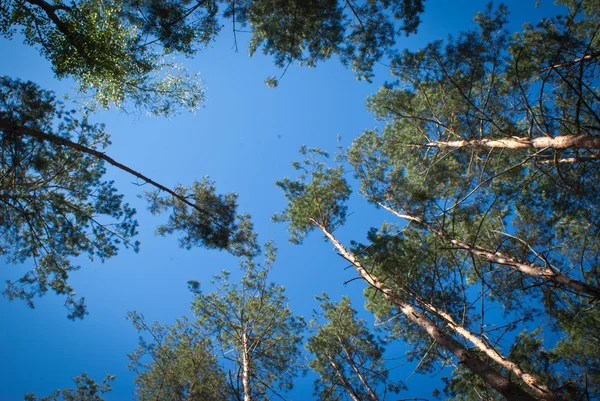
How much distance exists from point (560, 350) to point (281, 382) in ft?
32.0

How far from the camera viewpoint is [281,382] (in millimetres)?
10227

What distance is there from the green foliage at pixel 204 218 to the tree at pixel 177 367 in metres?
3.98

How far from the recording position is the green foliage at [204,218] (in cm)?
686

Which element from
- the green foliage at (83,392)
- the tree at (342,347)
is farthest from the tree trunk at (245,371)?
the green foliage at (83,392)

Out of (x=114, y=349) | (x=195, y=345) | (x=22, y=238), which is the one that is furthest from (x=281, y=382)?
(x=114, y=349)

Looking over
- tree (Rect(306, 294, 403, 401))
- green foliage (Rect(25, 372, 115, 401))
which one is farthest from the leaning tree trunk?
green foliage (Rect(25, 372, 115, 401))

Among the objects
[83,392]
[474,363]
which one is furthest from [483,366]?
[83,392]

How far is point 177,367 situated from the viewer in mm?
9016

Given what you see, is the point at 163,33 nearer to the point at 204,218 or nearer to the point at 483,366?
the point at 204,218

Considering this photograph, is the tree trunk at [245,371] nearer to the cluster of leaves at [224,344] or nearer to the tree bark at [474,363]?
the cluster of leaves at [224,344]

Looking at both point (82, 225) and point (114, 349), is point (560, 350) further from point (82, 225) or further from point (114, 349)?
point (114, 349)

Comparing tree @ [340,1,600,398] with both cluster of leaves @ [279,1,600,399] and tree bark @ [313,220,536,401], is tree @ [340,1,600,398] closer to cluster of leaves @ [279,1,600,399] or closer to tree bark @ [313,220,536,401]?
cluster of leaves @ [279,1,600,399]

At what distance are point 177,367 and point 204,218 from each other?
5.51 m

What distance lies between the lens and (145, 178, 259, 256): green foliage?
270 inches
